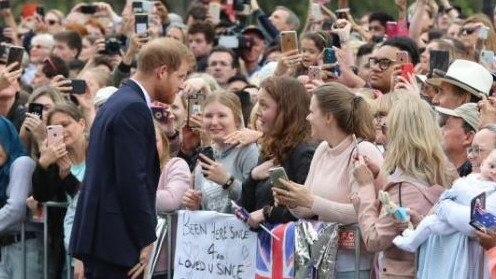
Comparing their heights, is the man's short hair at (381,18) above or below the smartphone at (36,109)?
below

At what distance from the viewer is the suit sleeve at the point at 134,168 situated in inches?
359

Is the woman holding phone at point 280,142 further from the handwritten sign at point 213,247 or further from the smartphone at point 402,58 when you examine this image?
the smartphone at point 402,58

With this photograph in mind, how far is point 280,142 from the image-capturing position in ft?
33.4

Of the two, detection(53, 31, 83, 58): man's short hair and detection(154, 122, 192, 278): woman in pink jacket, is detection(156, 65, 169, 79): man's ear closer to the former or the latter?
detection(154, 122, 192, 278): woman in pink jacket

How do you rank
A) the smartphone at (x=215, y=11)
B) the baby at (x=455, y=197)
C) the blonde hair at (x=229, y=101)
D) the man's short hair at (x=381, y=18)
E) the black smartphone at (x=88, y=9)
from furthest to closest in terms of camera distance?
the black smartphone at (x=88, y=9) → the smartphone at (x=215, y=11) → the man's short hair at (x=381, y=18) → the blonde hair at (x=229, y=101) → the baby at (x=455, y=197)

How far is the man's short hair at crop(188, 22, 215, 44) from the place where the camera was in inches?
651

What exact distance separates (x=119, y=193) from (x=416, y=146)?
1.73 meters

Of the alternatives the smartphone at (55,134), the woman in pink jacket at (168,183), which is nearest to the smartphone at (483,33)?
the woman in pink jacket at (168,183)

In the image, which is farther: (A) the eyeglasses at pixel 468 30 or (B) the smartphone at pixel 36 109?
(A) the eyeglasses at pixel 468 30

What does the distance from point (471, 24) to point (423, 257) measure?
4847mm

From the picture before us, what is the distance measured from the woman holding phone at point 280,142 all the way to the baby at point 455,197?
1230mm

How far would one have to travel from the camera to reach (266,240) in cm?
1029

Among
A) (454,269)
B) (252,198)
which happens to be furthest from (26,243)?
(454,269)

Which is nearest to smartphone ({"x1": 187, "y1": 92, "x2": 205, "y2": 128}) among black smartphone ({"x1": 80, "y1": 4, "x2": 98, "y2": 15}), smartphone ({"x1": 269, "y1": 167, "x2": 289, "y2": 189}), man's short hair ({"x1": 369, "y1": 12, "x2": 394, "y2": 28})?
smartphone ({"x1": 269, "y1": 167, "x2": 289, "y2": 189})
